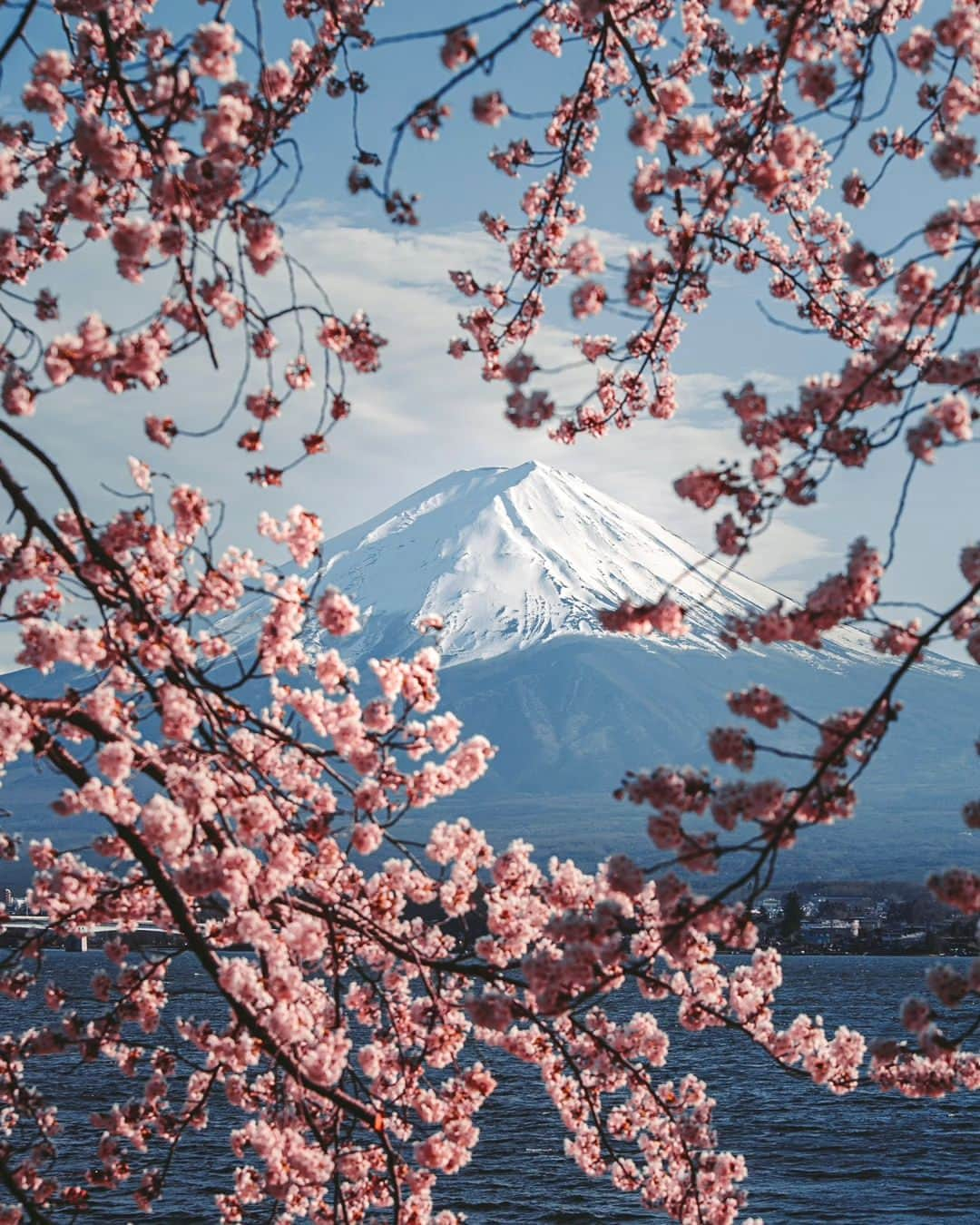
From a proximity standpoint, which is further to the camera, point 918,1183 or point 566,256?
point 918,1183

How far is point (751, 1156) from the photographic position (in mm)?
29281

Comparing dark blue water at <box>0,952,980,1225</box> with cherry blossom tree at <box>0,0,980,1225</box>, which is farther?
dark blue water at <box>0,952,980,1225</box>

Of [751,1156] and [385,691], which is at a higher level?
[385,691]

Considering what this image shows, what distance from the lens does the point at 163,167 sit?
13.9 ft

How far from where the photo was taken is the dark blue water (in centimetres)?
2389

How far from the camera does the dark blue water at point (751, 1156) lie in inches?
941

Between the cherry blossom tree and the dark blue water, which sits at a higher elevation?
the cherry blossom tree

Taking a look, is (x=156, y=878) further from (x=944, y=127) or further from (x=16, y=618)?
(x=944, y=127)

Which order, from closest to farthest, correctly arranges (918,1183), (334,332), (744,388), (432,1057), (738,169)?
1. (738,169)
2. (744,388)
3. (334,332)
4. (432,1057)
5. (918,1183)

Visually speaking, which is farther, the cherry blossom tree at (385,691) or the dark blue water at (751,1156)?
the dark blue water at (751,1156)

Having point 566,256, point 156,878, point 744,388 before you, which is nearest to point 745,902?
point 744,388

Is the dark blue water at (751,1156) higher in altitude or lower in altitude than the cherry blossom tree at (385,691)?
lower

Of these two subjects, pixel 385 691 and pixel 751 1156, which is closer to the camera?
pixel 385 691

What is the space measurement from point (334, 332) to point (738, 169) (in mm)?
1634
